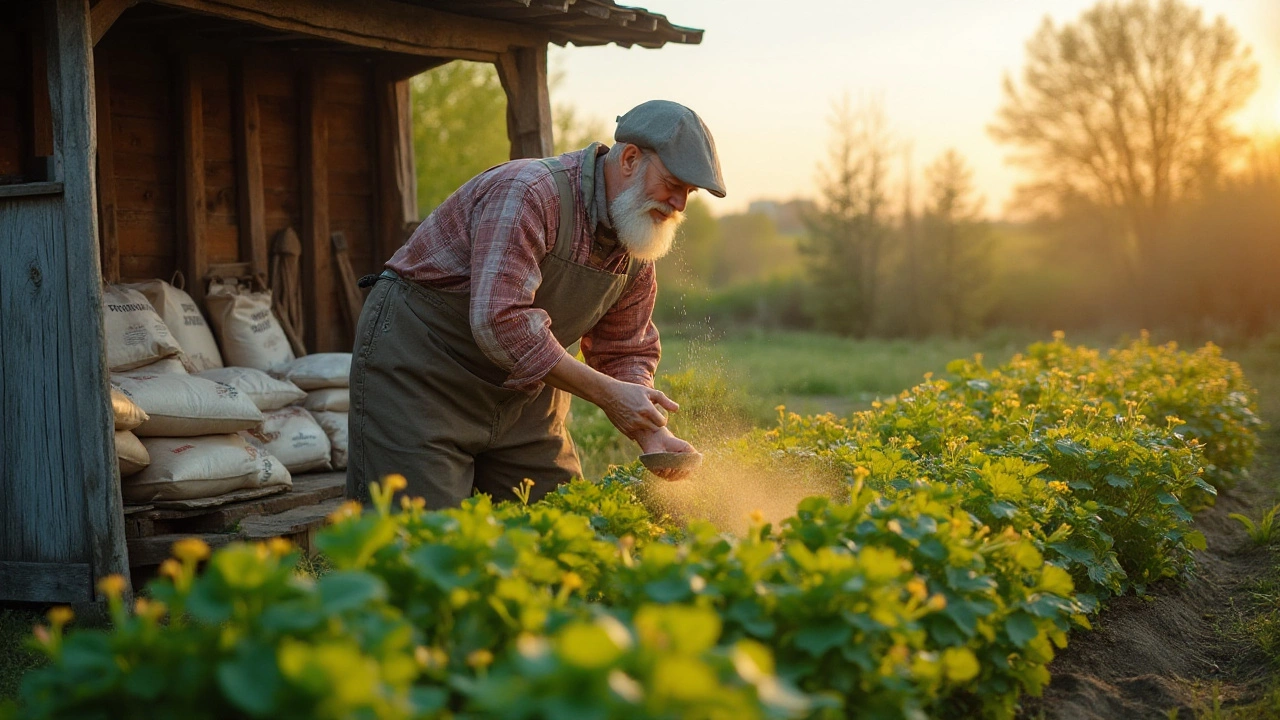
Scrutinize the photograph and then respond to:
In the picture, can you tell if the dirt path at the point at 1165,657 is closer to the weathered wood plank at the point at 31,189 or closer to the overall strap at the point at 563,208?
the overall strap at the point at 563,208

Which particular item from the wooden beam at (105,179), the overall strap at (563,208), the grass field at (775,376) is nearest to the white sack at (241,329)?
the wooden beam at (105,179)

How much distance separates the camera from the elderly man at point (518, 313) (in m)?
3.47

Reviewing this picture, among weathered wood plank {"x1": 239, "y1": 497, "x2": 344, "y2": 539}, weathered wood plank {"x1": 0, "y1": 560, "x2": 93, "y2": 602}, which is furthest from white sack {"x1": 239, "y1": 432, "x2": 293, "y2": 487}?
weathered wood plank {"x1": 0, "y1": 560, "x2": 93, "y2": 602}

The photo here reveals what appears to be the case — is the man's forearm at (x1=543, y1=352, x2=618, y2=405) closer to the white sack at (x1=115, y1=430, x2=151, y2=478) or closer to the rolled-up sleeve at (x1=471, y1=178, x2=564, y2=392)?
the rolled-up sleeve at (x1=471, y1=178, x2=564, y2=392)

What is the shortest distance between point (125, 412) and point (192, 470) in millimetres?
454

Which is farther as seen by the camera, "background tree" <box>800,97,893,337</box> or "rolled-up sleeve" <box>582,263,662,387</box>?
"background tree" <box>800,97,893,337</box>

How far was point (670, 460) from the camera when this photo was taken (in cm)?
342

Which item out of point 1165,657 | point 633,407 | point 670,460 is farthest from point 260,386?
point 1165,657

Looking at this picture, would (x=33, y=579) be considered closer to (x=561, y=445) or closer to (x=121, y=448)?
(x=121, y=448)

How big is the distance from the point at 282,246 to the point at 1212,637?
5.86 m

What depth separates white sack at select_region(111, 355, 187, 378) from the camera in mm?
5728

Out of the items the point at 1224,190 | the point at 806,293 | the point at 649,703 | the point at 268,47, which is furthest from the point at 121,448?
the point at 806,293

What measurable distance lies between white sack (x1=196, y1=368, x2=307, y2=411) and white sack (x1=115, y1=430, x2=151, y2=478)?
1.10m

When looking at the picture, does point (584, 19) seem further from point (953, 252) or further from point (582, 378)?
point (953, 252)
